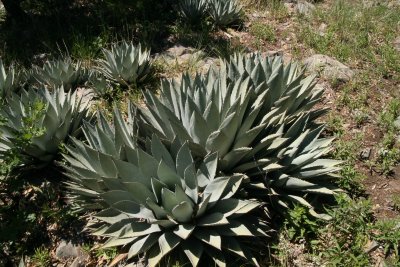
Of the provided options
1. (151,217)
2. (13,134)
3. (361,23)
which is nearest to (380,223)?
(151,217)

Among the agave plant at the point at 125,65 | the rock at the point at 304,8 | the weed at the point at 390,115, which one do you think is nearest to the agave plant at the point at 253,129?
the weed at the point at 390,115

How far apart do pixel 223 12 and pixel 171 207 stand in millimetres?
4965

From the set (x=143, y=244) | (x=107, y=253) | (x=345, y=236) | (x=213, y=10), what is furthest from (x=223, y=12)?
(x=143, y=244)

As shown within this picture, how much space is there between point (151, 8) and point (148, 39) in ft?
3.69

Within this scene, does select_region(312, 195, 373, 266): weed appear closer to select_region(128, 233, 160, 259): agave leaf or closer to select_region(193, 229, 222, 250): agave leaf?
select_region(193, 229, 222, 250): agave leaf

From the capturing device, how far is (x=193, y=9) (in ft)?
22.7

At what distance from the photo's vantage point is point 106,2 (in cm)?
712

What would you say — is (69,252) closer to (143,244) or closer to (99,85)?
(143,244)

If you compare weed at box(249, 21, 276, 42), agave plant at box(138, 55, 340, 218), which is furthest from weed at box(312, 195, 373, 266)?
weed at box(249, 21, 276, 42)

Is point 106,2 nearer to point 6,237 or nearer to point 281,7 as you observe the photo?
point 281,7

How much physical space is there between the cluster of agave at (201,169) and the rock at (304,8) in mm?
4129

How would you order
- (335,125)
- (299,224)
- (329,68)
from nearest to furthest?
(299,224)
(335,125)
(329,68)

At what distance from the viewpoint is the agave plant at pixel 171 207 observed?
272 cm

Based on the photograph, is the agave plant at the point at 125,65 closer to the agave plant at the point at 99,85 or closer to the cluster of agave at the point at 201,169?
the agave plant at the point at 99,85
